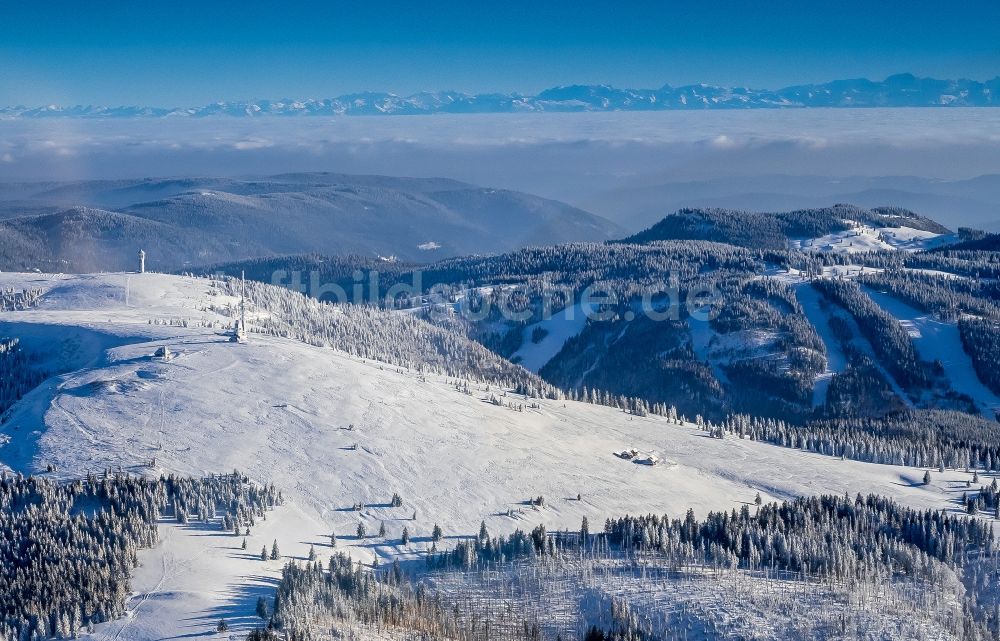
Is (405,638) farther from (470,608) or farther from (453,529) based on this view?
(453,529)

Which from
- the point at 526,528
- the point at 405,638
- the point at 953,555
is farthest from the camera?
the point at 526,528

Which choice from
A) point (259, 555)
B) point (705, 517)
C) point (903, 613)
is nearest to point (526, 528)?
point (705, 517)

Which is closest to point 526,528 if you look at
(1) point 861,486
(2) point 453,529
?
(2) point 453,529

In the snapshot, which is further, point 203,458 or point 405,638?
point 203,458

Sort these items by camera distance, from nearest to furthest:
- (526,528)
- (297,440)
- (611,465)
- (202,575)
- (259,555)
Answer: (202,575) < (259,555) < (526,528) < (297,440) < (611,465)

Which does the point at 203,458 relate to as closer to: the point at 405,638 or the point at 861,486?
the point at 405,638

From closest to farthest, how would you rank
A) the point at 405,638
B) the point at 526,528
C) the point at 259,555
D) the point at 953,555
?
the point at 405,638 < the point at 259,555 < the point at 953,555 < the point at 526,528
